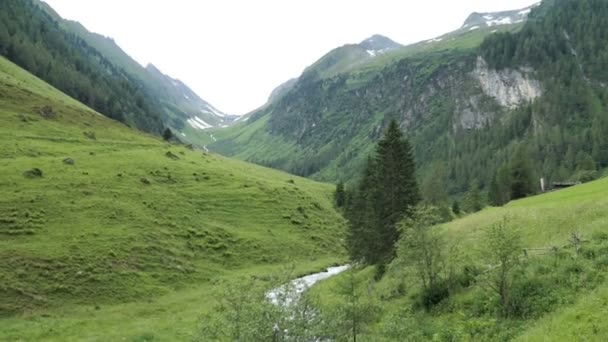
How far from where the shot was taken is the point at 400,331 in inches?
1211

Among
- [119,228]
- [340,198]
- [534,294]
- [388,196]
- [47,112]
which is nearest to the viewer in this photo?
[534,294]

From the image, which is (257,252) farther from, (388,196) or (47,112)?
(47,112)

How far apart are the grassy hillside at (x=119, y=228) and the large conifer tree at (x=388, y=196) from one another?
51.1ft

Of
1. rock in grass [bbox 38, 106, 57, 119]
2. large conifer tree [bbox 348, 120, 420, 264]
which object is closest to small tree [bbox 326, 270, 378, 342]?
large conifer tree [bbox 348, 120, 420, 264]

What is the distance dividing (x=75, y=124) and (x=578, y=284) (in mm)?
106584

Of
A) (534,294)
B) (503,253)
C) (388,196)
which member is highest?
(503,253)

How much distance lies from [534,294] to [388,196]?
30777 millimetres

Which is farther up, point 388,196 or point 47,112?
point 47,112

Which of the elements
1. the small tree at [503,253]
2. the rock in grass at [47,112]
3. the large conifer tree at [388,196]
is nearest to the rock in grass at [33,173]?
the rock in grass at [47,112]

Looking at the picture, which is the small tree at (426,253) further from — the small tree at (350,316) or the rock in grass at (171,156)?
the rock in grass at (171,156)

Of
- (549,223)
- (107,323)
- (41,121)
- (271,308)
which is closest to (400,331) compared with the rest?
(271,308)

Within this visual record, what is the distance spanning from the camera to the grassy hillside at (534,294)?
91.9 ft

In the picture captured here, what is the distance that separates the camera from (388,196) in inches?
2509

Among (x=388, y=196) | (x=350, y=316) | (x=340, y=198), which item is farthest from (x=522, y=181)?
(x=350, y=316)
